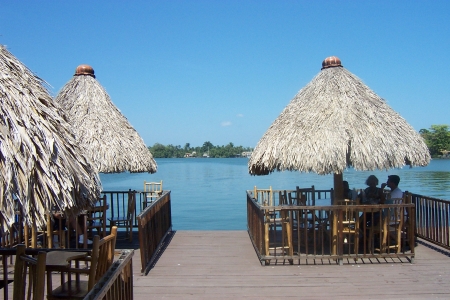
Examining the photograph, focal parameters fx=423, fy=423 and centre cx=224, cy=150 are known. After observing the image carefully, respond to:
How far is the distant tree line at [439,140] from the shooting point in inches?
2121

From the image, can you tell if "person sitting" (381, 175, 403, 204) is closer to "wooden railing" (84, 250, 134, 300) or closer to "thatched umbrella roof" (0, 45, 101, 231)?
"wooden railing" (84, 250, 134, 300)

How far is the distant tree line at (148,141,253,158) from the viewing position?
116 m

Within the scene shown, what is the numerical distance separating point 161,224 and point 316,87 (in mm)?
3817

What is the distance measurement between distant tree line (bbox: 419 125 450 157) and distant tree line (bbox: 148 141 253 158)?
45.3 meters

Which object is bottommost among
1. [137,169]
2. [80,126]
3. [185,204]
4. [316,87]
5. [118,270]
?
[185,204]

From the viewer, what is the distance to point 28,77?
13.0 ft

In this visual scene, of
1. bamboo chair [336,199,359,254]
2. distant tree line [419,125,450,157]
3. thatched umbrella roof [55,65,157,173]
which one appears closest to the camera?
bamboo chair [336,199,359,254]

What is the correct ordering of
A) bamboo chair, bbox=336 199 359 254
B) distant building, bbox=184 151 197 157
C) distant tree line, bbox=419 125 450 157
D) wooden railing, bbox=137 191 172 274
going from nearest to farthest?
wooden railing, bbox=137 191 172 274 < bamboo chair, bbox=336 199 359 254 < distant tree line, bbox=419 125 450 157 < distant building, bbox=184 151 197 157

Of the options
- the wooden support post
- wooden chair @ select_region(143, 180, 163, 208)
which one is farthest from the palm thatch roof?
wooden chair @ select_region(143, 180, 163, 208)

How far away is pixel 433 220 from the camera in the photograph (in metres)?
7.30

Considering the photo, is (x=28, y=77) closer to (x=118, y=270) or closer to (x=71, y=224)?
(x=118, y=270)

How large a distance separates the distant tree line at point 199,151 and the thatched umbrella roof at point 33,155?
4021 inches

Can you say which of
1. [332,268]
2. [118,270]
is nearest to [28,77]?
[118,270]

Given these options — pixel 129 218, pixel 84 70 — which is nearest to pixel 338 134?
pixel 129 218
